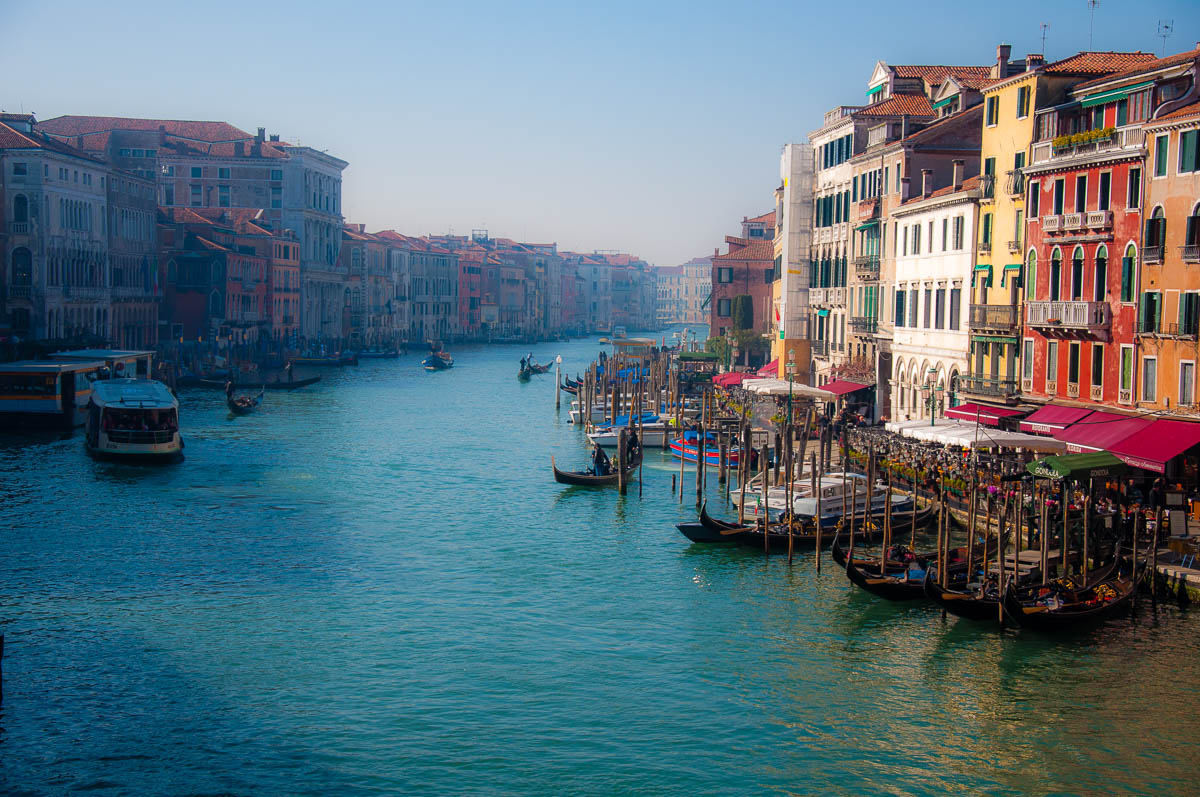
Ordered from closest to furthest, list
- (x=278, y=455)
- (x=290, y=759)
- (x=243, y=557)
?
(x=290, y=759) < (x=243, y=557) < (x=278, y=455)

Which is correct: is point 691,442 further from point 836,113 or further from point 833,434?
point 836,113

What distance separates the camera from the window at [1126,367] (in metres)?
20.2

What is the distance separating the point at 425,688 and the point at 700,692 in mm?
3062

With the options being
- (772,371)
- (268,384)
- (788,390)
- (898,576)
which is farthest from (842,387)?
(268,384)

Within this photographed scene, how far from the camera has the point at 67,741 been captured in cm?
1277

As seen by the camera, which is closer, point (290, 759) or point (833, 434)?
point (290, 759)

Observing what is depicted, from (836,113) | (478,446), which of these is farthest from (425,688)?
(836,113)

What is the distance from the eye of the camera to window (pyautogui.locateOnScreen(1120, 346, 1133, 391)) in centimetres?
2019

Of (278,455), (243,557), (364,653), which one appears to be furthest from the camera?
(278,455)

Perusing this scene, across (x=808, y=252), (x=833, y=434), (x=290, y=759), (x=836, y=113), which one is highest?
(x=836, y=113)

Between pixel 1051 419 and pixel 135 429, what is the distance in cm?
1952

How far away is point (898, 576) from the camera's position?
17516 mm

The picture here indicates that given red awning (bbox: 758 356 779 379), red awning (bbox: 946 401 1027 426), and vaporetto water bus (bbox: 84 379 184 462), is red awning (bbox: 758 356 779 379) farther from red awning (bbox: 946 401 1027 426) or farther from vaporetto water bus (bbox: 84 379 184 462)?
vaporetto water bus (bbox: 84 379 184 462)

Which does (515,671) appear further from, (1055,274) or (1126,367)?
(1055,274)
